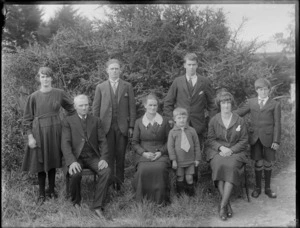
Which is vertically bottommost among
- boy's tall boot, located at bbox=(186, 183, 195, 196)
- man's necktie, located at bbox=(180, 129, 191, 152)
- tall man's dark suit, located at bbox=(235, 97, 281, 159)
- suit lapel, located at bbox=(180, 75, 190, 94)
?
boy's tall boot, located at bbox=(186, 183, 195, 196)

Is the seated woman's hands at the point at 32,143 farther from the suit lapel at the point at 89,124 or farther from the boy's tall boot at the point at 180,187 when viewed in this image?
the boy's tall boot at the point at 180,187

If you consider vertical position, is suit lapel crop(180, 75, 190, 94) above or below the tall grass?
above

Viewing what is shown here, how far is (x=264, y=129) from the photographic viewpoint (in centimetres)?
487

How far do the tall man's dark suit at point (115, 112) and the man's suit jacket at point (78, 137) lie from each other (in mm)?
241

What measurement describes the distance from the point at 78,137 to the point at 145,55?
2.29 m

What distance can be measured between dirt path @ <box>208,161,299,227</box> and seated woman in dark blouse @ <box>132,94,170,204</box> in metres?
0.79

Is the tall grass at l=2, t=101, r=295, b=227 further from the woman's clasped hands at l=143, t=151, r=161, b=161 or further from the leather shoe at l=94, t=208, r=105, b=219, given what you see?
the woman's clasped hands at l=143, t=151, r=161, b=161

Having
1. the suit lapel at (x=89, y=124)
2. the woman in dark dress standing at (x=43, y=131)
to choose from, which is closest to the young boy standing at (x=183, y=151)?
the suit lapel at (x=89, y=124)

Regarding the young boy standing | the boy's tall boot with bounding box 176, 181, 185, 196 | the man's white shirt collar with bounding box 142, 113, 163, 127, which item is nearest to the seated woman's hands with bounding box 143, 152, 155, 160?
the young boy standing

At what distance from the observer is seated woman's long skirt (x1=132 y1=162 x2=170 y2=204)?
4422 millimetres

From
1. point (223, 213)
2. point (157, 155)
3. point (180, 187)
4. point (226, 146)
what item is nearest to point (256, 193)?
point (226, 146)

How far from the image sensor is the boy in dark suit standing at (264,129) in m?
4.85

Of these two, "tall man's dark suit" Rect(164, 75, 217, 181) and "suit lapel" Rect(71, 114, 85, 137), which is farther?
"tall man's dark suit" Rect(164, 75, 217, 181)

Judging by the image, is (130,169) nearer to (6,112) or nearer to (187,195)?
(187,195)
